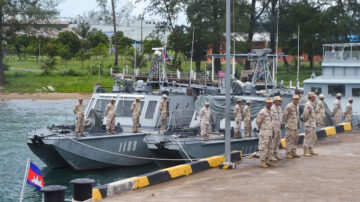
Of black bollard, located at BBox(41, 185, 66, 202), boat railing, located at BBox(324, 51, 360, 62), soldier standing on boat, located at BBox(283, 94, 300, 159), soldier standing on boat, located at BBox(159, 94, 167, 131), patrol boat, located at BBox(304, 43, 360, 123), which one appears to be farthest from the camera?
boat railing, located at BBox(324, 51, 360, 62)

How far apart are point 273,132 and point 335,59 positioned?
1547 centimetres

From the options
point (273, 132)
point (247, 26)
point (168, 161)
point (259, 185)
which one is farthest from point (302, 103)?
point (247, 26)

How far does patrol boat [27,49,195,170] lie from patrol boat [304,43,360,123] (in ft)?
25.4

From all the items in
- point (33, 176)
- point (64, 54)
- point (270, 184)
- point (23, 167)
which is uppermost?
point (64, 54)

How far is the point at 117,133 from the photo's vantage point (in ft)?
62.2

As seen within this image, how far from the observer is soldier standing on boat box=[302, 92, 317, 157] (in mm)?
14680

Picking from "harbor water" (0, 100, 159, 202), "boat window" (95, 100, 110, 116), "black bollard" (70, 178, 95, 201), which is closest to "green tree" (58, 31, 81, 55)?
"harbor water" (0, 100, 159, 202)

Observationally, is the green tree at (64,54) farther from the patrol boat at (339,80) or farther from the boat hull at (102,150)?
the boat hull at (102,150)

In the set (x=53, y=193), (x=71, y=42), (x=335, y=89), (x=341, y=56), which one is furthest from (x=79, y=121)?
(x=71, y=42)

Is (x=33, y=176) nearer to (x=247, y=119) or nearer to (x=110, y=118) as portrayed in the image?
(x=110, y=118)

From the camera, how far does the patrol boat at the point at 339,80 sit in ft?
84.9

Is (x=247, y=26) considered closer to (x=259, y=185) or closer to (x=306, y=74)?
(x=306, y=74)

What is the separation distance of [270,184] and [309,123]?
148 inches

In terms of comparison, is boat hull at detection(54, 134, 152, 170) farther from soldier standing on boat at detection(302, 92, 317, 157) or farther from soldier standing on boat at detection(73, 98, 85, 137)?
soldier standing on boat at detection(302, 92, 317, 157)
